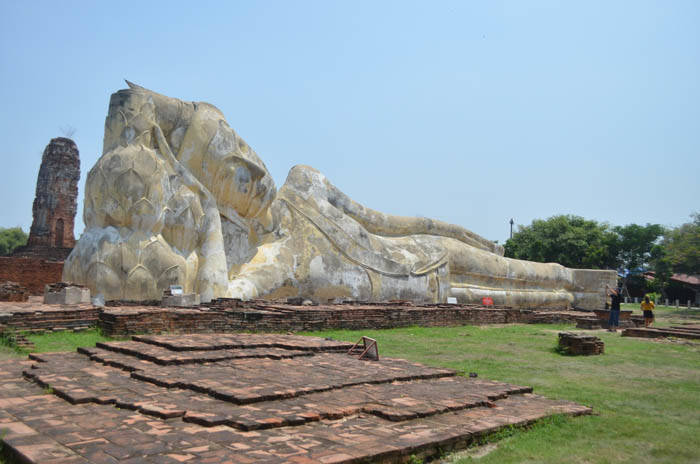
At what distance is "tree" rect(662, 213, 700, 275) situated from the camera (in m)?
27.1

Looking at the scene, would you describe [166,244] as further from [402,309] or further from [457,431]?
[457,431]

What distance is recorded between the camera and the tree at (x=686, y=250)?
27.1 meters

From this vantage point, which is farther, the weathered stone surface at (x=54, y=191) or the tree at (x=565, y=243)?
the tree at (x=565, y=243)

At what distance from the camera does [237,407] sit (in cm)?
398

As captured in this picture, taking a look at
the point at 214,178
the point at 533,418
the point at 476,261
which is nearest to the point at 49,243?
the point at 214,178

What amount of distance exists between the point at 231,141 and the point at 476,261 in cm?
773

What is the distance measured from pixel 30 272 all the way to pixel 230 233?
8322 millimetres

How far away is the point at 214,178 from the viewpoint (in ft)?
40.7

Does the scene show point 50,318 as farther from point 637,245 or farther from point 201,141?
point 637,245

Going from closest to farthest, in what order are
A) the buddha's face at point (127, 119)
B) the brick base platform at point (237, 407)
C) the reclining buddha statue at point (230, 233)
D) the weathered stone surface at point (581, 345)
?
the brick base platform at point (237, 407), the weathered stone surface at point (581, 345), the reclining buddha statue at point (230, 233), the buddha's face at point (127, 119)

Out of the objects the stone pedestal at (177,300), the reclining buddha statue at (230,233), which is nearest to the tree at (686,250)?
the reclining buddha statue at (230,233)

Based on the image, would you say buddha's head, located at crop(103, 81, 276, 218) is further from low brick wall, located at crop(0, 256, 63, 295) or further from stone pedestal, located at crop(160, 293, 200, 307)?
low brick wall, located at crop(0, 256, 63, 295)

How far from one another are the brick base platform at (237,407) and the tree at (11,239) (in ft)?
145

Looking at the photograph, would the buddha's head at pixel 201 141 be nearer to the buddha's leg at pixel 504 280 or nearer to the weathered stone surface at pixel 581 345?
the buddha's leg at pixel 504 280
